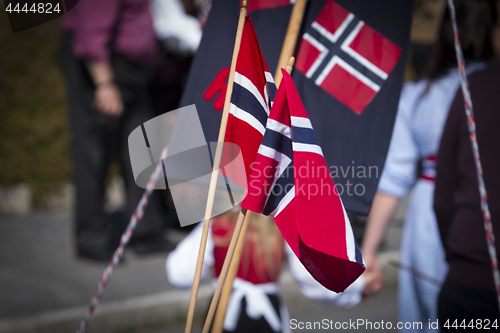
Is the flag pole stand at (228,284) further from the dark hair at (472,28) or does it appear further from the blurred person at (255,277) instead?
the dark hair at (472,28)

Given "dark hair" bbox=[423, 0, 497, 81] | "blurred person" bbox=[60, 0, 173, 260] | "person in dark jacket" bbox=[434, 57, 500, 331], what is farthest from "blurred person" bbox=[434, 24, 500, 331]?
"blurred person" bbox=[60, 0, 173, 260]

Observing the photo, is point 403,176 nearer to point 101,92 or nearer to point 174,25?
point 101,92

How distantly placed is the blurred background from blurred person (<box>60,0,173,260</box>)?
0.46 m

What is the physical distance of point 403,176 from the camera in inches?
85.4

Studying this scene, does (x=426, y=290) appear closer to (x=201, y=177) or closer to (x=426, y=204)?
(x=426, y=204)

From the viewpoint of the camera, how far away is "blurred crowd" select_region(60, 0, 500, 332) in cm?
150

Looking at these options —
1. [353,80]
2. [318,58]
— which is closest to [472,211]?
[353,80]

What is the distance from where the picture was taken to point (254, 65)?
48.0 inches

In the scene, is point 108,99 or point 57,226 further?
point 57,226

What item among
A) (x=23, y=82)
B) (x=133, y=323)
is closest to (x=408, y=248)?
(x=133, y=323)

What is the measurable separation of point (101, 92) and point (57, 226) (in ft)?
6.51

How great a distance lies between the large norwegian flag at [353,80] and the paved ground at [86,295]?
78.7 inches

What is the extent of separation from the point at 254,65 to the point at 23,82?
4413 mm

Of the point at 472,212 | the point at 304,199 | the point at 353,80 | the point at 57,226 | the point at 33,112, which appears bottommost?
the point at 57,226
